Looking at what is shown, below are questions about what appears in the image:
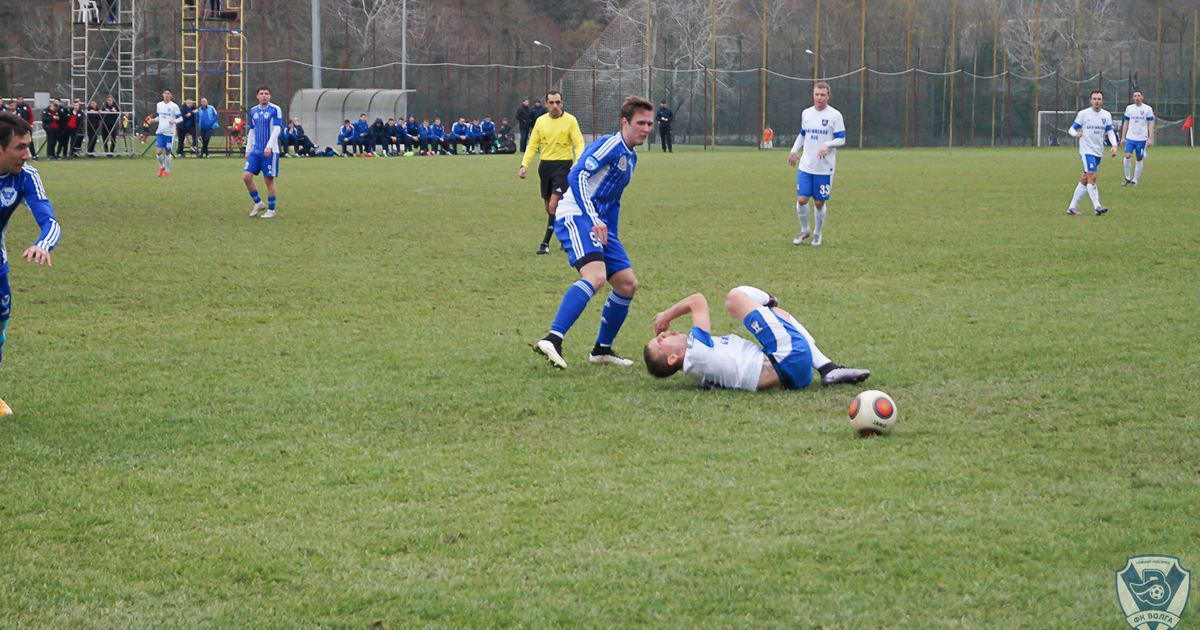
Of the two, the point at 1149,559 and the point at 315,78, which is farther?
the point at 315,78

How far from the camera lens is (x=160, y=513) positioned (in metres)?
4.18

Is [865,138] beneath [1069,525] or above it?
above

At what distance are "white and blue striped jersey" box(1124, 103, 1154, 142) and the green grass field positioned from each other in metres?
12.2

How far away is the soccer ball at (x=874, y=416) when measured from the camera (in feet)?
16.6

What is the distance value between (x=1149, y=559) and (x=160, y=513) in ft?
11.3

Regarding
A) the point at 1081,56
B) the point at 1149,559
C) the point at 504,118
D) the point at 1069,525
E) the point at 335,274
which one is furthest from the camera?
the point at 1081,56

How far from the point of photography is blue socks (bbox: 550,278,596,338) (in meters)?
6.80

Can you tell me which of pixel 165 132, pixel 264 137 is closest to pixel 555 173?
pixel 264 137

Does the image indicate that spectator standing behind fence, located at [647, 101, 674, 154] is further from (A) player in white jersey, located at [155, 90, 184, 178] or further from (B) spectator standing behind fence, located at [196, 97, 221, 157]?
(A) player in white jersey, located at [155, 90, 184, 178]

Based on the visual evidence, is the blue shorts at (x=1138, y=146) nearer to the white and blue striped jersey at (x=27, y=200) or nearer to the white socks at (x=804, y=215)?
the white socks at (x=804, y=215)

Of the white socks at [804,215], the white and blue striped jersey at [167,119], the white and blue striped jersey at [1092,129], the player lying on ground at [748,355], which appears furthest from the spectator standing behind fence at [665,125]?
the player lying on ground at [748,355]

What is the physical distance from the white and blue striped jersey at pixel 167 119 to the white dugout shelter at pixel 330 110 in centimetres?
1156

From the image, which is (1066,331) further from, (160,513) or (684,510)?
(160,513)

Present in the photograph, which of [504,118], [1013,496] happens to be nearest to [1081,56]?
[504,118]
